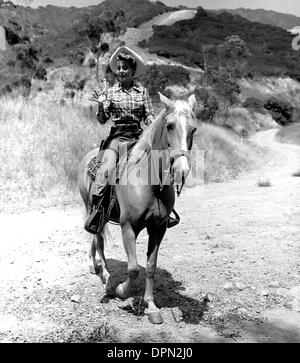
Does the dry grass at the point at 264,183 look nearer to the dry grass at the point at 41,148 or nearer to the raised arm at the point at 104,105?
the dry grass at the point at 41,148

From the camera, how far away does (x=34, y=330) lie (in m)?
4.42

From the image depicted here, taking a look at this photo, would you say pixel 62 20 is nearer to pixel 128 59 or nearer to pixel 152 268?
pixel 128 59

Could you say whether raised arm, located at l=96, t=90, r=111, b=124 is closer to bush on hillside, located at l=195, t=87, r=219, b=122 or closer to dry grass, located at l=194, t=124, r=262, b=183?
dry grass, located at l=194, t=124, r=262, b=183

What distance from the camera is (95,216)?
17.1 ft

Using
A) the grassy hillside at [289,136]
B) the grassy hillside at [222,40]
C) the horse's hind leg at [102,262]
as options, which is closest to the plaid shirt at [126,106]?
the horse's hind leg at [102,262]

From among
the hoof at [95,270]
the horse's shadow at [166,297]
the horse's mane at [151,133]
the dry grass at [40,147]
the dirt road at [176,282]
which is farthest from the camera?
the dry grass at [40,147]

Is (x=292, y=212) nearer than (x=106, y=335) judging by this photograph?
No

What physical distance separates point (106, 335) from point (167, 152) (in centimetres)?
186

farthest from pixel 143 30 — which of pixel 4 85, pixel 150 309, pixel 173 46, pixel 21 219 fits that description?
pixel 150 309

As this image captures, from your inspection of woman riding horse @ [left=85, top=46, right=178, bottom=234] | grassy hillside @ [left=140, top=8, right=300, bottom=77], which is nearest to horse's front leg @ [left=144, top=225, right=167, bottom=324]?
woman riding horse @ [left=85, top=46, right=178, bottom=234]

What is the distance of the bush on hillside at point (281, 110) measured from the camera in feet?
185

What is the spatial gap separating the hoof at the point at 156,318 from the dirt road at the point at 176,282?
7cm

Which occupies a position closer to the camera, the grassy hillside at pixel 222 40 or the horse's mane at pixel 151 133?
the horse's mane at pixel 151 133
